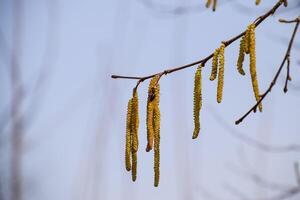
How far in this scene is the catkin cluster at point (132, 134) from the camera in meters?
1.01

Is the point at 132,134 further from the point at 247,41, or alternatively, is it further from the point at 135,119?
the point at 247,41

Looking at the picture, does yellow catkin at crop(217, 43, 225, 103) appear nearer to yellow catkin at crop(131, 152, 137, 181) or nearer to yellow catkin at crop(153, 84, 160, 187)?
yellow catkin at crop(153, 84, 160, 187)

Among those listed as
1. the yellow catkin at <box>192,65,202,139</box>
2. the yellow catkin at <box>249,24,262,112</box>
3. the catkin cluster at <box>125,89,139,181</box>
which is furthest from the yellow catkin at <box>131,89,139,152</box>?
the yellow catkin at <box>249,24,262,112</box>

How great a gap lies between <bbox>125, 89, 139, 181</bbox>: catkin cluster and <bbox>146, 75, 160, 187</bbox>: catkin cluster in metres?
0.04

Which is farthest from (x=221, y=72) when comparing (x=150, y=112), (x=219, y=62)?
(x=150, y=112)

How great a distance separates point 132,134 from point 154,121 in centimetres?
8

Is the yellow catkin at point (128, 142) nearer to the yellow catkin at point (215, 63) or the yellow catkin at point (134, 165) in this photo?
the yellow catkin at point (134, 165)

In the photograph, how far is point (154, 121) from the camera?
1.01 metres

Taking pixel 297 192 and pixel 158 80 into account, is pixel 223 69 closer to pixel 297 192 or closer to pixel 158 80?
pixel 158 80

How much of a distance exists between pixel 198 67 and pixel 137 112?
217mm

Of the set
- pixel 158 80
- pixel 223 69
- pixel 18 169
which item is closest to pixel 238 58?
pixel 223 69

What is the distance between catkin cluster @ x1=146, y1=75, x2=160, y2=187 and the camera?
993mm

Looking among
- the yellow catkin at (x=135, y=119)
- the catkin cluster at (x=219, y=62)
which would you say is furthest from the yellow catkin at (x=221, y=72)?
the yellow catkin at (x=135, y=119)

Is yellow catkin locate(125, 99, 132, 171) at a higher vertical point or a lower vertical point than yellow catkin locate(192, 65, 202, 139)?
lower
